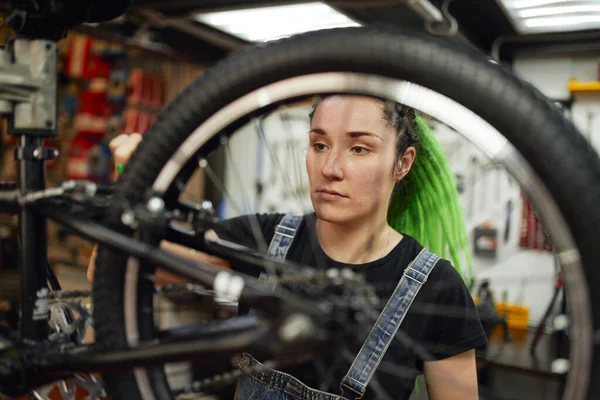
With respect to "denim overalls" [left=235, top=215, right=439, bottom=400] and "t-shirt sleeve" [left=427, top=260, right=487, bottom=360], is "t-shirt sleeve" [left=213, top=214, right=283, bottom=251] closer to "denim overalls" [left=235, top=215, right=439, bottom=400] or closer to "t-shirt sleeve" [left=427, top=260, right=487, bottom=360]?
"denim overalls" [left=235, top=215, right=439, bottom=400]

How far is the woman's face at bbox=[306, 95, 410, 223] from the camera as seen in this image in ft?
2.18

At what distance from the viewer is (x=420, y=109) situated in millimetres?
479

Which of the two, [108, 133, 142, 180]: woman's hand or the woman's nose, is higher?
[108, 133, 142, 180]: woman's hand

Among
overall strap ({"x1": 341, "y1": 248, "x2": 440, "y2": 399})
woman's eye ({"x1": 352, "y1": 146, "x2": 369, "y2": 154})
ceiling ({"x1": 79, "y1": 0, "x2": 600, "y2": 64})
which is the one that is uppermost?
ceiling ({"x1": 79, "y1": 0, "x2": 600, "y2": 64})

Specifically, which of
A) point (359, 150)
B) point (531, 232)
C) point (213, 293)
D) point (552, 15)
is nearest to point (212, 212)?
point (213, 293)

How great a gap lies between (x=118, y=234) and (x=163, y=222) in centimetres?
6

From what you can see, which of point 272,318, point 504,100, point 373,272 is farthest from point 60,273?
point 504,100

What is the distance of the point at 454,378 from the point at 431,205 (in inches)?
10.8

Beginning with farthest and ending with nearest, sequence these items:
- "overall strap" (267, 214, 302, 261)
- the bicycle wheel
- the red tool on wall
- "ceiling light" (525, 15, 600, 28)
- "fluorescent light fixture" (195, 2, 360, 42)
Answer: "fluorescent light fixture" (195, 2, 360, 42), "ceiling light" (525, 15, 600, 28), "overall strap" (267, 214, 302, 261), the red tool on wall, the bicycle wheel

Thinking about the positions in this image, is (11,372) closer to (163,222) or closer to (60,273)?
(163,222)

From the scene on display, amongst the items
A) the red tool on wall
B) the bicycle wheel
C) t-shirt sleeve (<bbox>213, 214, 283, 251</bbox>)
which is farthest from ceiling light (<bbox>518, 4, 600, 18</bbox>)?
the bicycle wheel

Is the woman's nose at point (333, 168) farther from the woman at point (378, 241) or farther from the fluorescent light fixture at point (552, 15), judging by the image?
the fluorescent light fixture at point (552, 15)

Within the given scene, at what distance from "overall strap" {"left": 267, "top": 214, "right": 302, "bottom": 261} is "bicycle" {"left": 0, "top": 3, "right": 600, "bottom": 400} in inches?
5.7

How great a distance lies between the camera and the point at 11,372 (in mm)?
624
